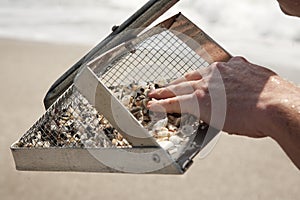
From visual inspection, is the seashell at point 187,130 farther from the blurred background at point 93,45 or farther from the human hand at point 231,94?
the blurred background at point 93,45

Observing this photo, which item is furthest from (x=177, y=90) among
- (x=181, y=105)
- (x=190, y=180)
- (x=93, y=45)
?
(x=93, y=45)

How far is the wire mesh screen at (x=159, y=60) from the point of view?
164 centimetres

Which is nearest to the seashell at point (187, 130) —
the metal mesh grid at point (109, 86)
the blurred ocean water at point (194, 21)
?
the metal mesh grid at point (109, 86)

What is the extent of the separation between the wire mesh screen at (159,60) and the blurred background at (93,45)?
43.6 inches

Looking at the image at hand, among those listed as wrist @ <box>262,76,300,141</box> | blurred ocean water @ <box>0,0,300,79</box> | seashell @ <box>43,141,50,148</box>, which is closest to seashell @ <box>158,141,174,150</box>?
wrist @ <box>262,76,300,141</box>

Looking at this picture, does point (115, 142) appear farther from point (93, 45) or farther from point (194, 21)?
point (194, 21)

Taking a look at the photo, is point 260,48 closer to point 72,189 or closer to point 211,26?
point 211,26

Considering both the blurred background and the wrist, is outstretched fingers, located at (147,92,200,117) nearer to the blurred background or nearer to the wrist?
the wrist

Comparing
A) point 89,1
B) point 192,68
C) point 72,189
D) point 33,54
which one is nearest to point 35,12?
point 89,1

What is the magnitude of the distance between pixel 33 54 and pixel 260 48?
5.09 feet

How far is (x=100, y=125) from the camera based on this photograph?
58.4 inches

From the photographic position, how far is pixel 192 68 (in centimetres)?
165

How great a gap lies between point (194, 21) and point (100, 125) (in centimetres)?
338

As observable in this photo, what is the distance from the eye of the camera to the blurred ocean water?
4.20 meters
